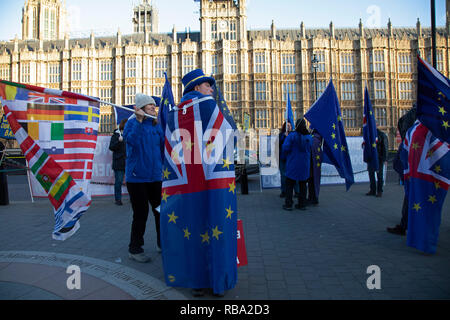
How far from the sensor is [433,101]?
3.35 meters

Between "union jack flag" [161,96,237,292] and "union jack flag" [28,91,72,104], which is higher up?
"union jack flag" [28,91,72,104]

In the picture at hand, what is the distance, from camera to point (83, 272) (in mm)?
3004

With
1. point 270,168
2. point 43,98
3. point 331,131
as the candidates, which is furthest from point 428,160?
point 270,168

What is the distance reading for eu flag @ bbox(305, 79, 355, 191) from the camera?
19.9 feet

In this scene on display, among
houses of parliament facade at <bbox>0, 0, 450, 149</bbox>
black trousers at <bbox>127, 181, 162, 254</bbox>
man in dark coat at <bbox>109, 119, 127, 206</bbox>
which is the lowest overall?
black trousers at <bbox>127, 181, 162, 254</bbox>

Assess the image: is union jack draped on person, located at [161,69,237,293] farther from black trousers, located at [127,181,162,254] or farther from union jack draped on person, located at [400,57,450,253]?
union jack draped on person, located at [400,57,450,253]

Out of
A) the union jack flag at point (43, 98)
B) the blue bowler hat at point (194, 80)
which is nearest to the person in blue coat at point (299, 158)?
the blue bowler hat at point (194, 80)

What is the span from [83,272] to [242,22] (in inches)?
1540

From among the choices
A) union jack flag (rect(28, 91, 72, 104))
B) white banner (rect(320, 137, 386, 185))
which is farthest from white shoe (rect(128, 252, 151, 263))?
white banner (rect(320, 137, 386, 185))

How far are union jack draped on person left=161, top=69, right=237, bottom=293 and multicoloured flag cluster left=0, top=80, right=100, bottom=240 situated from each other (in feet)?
2.86

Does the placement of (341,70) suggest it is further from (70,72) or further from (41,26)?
(41,26)

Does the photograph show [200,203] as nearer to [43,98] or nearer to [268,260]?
[268,260]

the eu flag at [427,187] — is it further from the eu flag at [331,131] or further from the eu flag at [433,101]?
the eu flag at [331,131]
